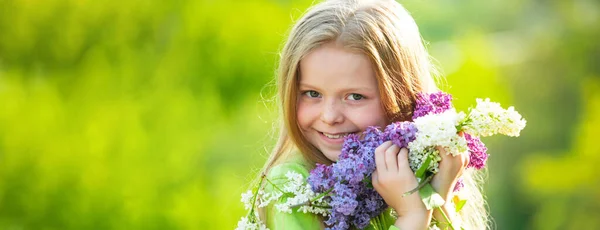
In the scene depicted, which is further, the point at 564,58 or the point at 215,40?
the point at 564,58

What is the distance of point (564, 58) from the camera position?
35.2 feet

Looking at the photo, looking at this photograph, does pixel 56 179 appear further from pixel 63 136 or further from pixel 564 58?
pixel 564 58

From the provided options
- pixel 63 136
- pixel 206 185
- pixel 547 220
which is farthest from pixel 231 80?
pixel 547 220

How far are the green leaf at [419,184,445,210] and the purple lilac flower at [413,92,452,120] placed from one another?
273mm

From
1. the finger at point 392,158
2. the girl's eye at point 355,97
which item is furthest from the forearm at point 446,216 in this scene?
the girl's eye at point 355,97

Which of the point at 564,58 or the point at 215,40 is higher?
the point at 564,58

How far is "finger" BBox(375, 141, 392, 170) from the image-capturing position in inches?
104

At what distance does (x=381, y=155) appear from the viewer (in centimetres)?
265

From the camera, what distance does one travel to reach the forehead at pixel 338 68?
9.42ft

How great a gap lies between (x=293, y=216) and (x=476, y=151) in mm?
600

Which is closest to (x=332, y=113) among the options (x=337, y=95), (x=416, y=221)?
(x=337, y=95)

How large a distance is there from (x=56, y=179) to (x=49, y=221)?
1.13 feet

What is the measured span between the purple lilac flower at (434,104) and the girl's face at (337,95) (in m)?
0.15

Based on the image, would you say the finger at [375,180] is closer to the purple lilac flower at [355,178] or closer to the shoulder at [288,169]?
the purple lilac flower at [355,178]
